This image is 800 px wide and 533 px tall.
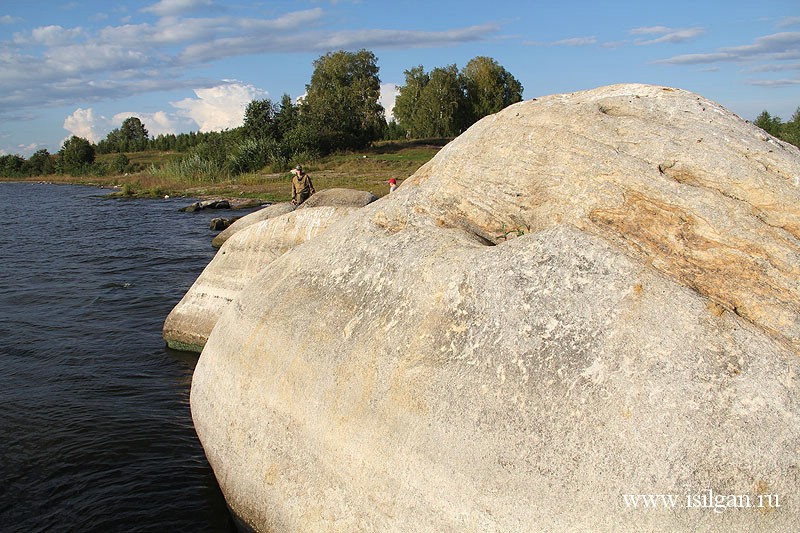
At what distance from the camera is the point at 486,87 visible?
88438 mm

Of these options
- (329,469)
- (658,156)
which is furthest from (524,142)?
(329,469)

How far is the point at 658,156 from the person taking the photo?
5461mm

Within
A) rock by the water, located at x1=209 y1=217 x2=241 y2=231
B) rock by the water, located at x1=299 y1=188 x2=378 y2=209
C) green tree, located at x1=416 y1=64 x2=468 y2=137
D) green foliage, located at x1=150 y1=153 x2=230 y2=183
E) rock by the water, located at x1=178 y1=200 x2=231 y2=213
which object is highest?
green tree, located at x1=416 y1=64 x2=468 y2=137

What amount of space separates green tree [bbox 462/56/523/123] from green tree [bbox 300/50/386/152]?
46.3 ft

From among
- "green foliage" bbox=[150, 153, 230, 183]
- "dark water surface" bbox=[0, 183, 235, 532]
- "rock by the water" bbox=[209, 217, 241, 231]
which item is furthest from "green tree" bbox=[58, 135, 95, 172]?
"dark water surface" bbox=[0, 183, 235, 532]

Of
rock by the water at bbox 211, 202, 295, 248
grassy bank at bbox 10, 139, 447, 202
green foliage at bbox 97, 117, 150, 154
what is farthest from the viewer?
green foliage at bbox 97, 117, 150, 154

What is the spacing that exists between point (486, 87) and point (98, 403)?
277ft

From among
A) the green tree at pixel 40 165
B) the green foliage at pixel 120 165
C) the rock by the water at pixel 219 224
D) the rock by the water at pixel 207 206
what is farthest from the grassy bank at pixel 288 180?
the green tree at pixel 40 165

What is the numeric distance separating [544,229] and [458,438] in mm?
1979

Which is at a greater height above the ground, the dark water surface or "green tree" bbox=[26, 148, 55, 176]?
"green tree" bbox=[26, 148, 55, 176]

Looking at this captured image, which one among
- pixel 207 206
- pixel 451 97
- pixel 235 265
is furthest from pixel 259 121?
pixel 235 265

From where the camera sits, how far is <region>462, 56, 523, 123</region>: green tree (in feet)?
289

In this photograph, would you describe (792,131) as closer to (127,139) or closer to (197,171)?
(197,171)

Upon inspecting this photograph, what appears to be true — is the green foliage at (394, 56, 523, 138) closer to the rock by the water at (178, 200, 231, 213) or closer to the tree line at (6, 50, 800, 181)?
the tree line at (6, 50, 800, 181)
